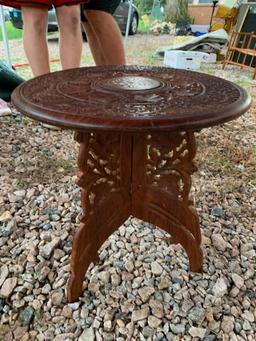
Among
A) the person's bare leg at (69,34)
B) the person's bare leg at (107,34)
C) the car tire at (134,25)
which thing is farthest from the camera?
the car tire at (134,25)

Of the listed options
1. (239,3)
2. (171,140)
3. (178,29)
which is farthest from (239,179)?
(178,29)

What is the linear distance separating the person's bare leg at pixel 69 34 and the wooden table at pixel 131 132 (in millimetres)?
649

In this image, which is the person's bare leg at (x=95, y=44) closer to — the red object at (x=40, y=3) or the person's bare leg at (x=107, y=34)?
the person's bare leg at (x=107, y=34)

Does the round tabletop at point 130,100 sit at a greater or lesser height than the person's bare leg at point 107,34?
greater

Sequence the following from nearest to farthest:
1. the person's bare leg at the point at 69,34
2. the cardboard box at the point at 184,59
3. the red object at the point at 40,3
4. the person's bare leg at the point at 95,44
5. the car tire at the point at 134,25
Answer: the red object at the point at 40,3 → the person's bare leg at the point at 69,34 → the person's bare leg at the point at 95,44 → the cardboard box at the point at 184,59 → the car tire at the point at 134,25

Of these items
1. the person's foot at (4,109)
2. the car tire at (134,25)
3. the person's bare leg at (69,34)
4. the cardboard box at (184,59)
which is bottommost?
the car tire at (134,25)

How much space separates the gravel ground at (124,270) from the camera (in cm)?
82

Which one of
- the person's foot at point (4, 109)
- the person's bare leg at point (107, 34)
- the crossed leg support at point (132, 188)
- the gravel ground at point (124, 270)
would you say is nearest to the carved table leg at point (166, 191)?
the crossed leg support at point (132, 188)

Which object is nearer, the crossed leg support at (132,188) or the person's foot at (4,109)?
the crossed leg support at (132,188)

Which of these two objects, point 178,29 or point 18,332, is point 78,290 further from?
point 178,29

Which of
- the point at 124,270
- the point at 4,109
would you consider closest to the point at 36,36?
the point at 4,109

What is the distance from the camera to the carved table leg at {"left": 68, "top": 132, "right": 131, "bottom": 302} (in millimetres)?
783

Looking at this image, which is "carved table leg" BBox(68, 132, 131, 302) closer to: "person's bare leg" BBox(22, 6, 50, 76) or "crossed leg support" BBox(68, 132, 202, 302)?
"crossed leg support" BBox(68, 132, 202, 302)

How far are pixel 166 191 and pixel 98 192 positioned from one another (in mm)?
208
